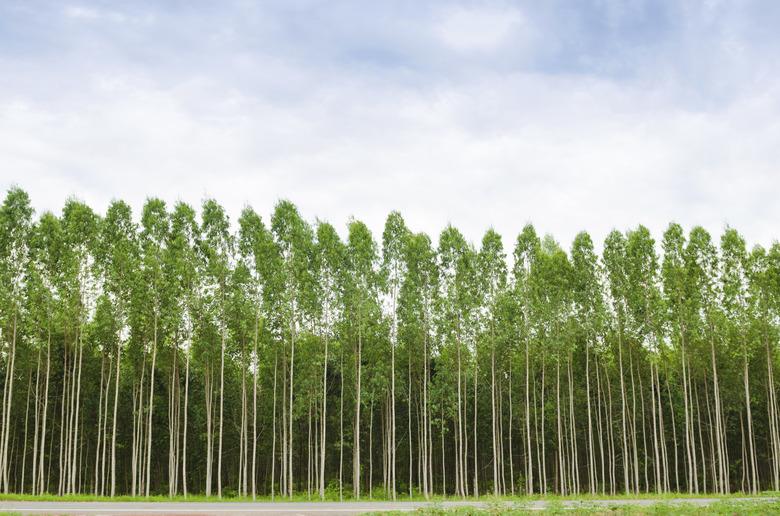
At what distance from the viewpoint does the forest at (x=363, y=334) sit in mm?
28688

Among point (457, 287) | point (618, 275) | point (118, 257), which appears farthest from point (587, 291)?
point (118, 257)

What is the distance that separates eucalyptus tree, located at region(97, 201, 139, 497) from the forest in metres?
0.11

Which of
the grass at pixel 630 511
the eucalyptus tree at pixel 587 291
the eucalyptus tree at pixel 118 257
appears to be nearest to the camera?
the grass at pixel 630 511

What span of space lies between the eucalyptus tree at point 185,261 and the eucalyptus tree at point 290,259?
14.1 ft

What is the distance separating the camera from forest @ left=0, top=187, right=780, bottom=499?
2869 centimetres

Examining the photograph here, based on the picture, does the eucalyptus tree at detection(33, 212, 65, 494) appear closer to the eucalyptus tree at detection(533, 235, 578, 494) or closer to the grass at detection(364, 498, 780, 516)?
the grass at detection(364, 498, 780, 516)

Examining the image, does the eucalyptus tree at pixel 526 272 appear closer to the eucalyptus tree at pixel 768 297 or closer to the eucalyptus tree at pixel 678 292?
the eucalyptus tree at pixel 678 292

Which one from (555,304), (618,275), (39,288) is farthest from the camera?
(618,275)

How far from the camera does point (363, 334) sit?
102 ft

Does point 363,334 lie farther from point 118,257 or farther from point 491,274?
point 118,257

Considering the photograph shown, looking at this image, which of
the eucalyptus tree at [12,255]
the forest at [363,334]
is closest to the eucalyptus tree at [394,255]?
the forest at [363,334]

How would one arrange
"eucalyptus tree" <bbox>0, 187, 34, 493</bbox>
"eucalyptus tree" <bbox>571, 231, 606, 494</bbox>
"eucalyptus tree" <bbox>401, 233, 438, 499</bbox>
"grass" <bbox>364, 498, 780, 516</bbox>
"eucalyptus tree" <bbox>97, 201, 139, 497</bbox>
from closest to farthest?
"grass" <bbox>364, 498, 780, 516</bbox> < "eucalyptus tree" <bbox>0, 187, 34, 493</bbox> < "eucalyptus tree" <bbox>97, 201, 139, 497</bbox> < "eucalyptus tree" <bbox>401, 233, 438, 499</bbox> < "eucalyptus tree" <bbox>571, 231, 606, 494</bbox>

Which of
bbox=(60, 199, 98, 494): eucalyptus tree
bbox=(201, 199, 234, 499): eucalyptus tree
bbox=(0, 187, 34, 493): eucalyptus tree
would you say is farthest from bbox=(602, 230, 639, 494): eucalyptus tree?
bbox=(0, 187, 34, 493): eucalyptus tree

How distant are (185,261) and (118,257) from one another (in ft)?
11.3
